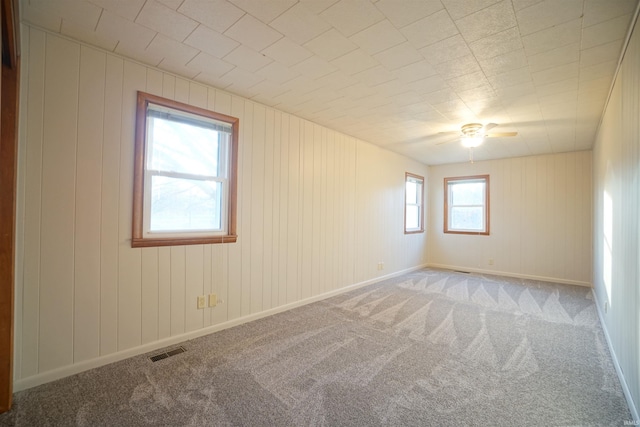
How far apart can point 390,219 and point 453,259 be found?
6.90 ft

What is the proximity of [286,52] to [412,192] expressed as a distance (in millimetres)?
4753

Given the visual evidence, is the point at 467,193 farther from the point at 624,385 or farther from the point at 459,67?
the point at 624,385

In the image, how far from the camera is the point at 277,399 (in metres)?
1.91

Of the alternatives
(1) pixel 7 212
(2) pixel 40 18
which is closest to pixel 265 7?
(2) pixel 40 18

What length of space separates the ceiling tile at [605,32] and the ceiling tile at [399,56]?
41.7 inches

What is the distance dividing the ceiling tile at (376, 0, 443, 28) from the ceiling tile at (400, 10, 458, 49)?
0.05m

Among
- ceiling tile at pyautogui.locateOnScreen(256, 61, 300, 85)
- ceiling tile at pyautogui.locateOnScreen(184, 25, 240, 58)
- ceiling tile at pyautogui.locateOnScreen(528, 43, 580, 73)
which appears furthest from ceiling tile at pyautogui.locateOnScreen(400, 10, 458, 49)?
ceiling tile at pyautogui.locateOnScreen(184, 25, 240, 58)

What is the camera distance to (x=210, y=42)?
2162mm

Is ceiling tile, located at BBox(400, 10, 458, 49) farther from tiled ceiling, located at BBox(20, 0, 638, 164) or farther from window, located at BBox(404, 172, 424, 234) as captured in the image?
window, located at BBox(404, 172, 424, 234)

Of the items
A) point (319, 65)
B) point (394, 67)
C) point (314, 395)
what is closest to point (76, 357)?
point (314, 395)

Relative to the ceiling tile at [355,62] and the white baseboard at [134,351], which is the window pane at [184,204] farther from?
the ceiling tile at [355,62]

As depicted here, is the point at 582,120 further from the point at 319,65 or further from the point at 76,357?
the point at 76,357

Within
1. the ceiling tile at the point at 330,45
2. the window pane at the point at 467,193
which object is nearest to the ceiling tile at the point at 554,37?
the ceiling tile at the point at 330,45

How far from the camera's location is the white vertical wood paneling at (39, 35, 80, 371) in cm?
206
